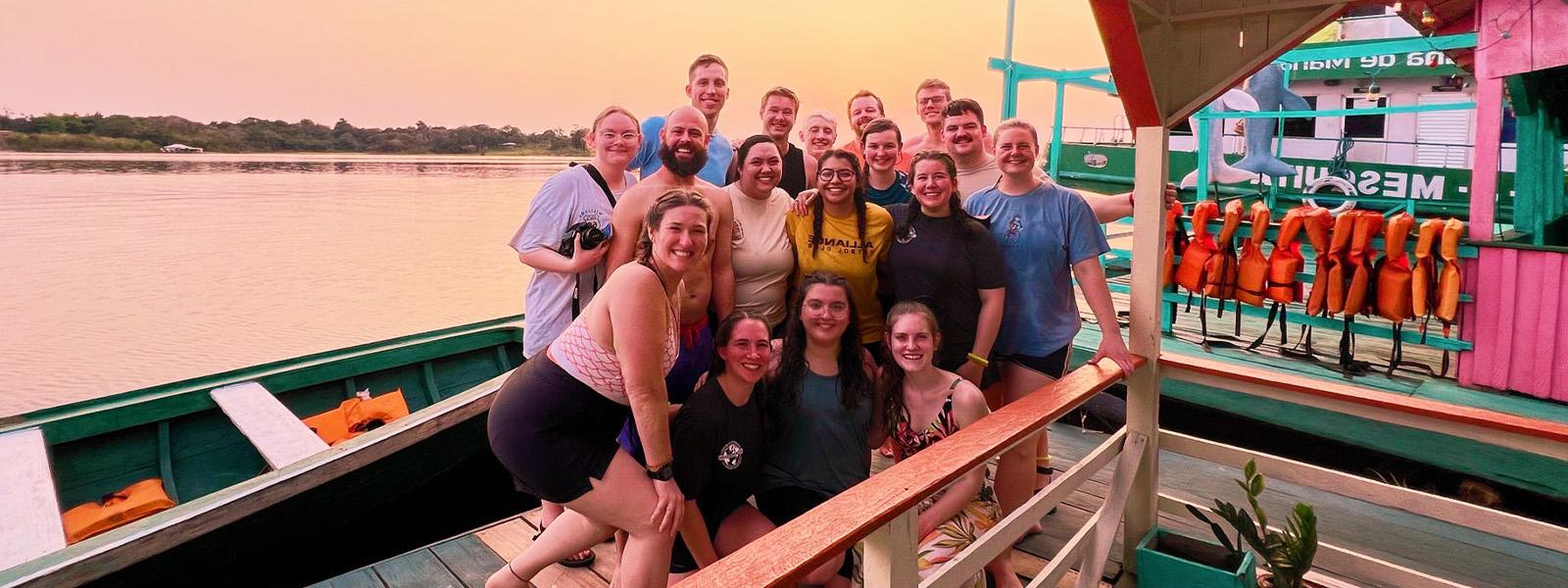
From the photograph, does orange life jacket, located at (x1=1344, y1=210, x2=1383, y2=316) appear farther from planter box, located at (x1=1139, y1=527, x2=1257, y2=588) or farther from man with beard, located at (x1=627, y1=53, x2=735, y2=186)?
man with beard, located at (x1=627, y1=53, x2=735, y2=186)

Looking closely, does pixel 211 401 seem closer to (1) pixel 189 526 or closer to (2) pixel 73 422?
(2) pixel 73 422

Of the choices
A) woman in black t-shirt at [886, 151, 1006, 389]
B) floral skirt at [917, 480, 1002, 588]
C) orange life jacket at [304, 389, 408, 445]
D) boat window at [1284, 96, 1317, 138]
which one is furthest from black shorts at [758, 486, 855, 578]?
boat window at [1284, 96, 1317, 138]

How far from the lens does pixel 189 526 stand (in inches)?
92.3

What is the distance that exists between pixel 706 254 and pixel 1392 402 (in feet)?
5.53

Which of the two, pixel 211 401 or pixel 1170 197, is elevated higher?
pixel 1170 197

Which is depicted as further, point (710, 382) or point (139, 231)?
point (139, 231)

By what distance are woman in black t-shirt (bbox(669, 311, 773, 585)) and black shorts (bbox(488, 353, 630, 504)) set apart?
0.28 meters

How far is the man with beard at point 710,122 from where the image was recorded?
2.83 metres

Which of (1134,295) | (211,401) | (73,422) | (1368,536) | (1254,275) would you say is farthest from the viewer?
(1254,275)

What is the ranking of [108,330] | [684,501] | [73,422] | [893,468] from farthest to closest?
[108,330], [73,422], [684,501], [893,468]

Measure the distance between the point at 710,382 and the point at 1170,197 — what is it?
140cm

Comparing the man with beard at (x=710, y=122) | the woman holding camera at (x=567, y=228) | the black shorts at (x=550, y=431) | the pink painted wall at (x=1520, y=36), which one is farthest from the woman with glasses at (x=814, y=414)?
the pink painted wall at (x=1520, y=36)

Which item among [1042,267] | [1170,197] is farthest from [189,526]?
[1170,197]

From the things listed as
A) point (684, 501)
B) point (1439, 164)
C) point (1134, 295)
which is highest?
point (1439, 164)
